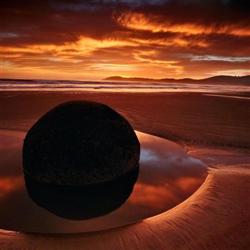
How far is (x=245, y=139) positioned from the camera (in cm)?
818

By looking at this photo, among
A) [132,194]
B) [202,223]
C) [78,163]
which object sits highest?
[78,163]

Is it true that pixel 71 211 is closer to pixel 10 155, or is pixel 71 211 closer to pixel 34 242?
pixel 34 242

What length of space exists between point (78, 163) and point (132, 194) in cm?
88

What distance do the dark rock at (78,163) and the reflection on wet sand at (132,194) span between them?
0.49 feet

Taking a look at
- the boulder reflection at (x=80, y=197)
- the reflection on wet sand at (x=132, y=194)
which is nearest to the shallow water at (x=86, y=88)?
the reflection on wet sand at (x=132, y=194)

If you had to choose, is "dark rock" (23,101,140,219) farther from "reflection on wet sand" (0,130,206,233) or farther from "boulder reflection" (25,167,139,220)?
"reflection on wet sand" (0,130,206,233)

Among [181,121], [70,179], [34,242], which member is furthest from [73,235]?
[181,121]

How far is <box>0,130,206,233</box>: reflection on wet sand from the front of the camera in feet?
11.8

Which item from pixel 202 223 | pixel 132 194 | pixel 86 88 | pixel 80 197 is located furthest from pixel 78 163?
pixel 86 88

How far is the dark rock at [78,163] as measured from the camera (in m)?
4.12

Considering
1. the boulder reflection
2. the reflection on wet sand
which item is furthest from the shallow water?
the boulder reflection

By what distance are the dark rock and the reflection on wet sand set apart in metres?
0.15

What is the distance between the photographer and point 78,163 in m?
4.36

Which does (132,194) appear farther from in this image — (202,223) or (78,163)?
(202,223)
